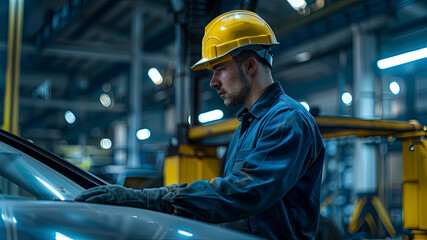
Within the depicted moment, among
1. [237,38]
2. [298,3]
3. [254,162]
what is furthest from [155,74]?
[254,162]

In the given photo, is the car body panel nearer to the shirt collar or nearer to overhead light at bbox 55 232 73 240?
overhead light at bbox 55 232 73 240

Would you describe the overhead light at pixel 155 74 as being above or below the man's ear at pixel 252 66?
above

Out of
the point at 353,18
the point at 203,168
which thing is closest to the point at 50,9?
the point at 353,18

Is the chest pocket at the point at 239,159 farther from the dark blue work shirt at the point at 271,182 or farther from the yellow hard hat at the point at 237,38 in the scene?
the yellow hard hat at the point at 237,38

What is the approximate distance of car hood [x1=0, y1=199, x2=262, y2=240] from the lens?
1.05 meters

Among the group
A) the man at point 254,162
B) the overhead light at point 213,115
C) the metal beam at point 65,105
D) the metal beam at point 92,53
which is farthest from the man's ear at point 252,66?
the metal beam at point 65,105

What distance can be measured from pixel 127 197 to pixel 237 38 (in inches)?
32.7

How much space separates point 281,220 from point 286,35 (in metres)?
9.41

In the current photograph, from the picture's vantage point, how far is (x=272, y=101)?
186 centimetres

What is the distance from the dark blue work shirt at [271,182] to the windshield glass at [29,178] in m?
0.48

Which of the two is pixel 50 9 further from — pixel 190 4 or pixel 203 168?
pixel 203 168

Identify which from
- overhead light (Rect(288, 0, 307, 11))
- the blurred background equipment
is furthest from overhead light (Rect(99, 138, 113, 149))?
overhead light (Rect(288, 0, 307, 11))

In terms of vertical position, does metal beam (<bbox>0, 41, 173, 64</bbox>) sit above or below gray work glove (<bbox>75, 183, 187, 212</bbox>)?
above

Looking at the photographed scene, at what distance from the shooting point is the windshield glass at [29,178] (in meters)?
1.70
